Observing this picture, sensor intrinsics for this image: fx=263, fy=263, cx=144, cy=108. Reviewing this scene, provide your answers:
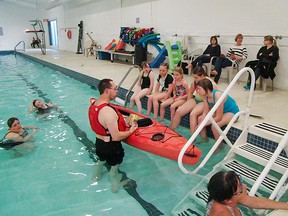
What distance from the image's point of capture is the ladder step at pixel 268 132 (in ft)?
9.71

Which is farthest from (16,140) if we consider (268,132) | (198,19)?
(198,19)

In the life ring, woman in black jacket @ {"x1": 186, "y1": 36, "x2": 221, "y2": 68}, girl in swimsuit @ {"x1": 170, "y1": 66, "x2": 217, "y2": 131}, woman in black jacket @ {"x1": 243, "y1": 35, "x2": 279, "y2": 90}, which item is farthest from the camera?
the life ring

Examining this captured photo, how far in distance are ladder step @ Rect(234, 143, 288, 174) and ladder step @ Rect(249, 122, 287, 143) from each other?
0.59ft

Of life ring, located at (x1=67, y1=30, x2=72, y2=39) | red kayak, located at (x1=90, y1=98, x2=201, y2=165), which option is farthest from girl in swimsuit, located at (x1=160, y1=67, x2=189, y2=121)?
life ring, located at (x1=67, y1=30, x2=72, y2=39)

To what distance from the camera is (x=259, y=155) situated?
2.78 meters

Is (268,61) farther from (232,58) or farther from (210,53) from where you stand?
(210,53)

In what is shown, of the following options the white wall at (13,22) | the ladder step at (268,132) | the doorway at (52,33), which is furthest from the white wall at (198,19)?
the white wall at (13,22)

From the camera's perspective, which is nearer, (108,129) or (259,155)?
(259,155)

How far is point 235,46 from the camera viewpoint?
647 cm

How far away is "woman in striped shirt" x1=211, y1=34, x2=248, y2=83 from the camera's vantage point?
614cm

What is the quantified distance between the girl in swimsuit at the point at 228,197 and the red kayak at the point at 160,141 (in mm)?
919

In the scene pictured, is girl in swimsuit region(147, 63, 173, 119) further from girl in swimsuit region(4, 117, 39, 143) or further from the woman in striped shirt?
girl in swimsuit region(4, 117, 39, 143)

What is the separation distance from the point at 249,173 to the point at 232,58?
4197mm

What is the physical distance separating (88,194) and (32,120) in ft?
9.14
